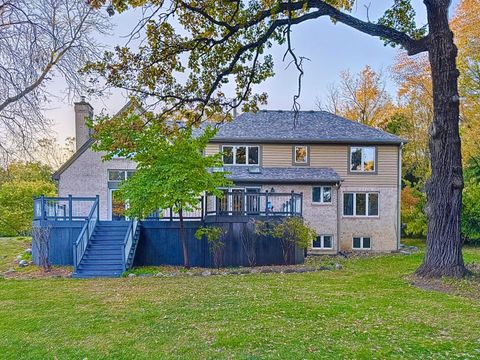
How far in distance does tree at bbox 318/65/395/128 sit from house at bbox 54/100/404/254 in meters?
9.96

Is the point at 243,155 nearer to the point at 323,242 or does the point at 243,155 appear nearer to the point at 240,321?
the point at 323,242

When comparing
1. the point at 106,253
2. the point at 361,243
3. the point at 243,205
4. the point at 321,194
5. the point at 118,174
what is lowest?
the point at 361,243

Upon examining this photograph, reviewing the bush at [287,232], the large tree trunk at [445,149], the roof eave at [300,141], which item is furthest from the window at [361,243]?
the large tree trunk at [445,149]

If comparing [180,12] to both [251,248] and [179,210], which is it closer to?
[179,210]

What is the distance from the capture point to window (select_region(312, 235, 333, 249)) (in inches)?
723

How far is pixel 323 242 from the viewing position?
18422mm

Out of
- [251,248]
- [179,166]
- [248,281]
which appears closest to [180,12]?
[179,166]

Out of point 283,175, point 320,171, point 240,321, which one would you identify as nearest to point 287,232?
point 283,175

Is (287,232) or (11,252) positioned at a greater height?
(287,232)

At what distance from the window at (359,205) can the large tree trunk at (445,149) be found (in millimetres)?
10244

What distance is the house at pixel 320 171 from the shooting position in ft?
60.2

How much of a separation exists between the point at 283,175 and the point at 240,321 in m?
12.7

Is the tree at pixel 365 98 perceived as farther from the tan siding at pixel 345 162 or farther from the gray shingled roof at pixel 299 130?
the tan siding at pixel 345 162

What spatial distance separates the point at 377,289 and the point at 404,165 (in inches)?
820
